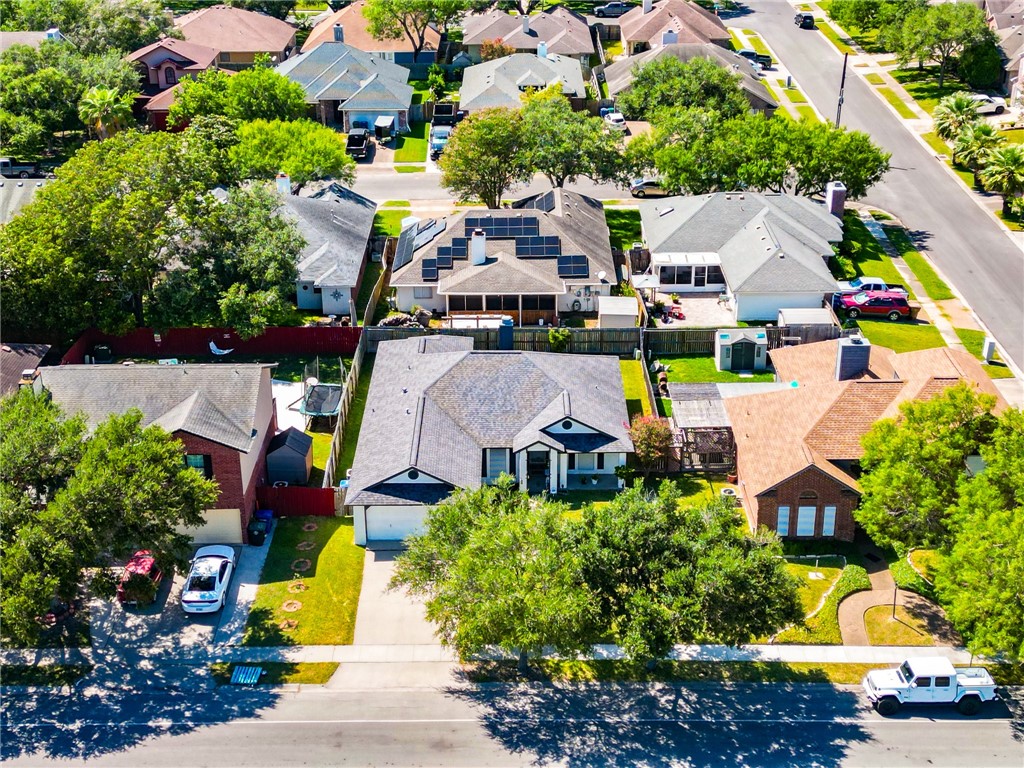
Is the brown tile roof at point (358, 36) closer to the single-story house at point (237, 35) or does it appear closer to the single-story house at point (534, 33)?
the single-story house at point (237, 35)

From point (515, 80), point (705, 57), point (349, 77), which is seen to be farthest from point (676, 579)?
point (705, 57)

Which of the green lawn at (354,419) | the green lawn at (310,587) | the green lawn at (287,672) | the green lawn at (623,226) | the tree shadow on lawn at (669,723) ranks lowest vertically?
the tree shadow on lawn at (669,723)

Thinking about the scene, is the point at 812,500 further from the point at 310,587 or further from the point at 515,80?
the point at 515,80

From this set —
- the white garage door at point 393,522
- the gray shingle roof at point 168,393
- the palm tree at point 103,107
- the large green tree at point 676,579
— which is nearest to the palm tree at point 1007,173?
the large green tree at point 676,579

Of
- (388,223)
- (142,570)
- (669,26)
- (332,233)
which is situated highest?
(669,26)

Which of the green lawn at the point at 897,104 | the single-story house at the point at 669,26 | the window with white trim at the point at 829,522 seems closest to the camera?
the window with white trim at the point at 829,522

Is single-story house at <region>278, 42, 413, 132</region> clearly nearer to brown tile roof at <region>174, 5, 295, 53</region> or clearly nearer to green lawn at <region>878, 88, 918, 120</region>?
brown tile roof at <region>174, 5, 295, 53</region>
